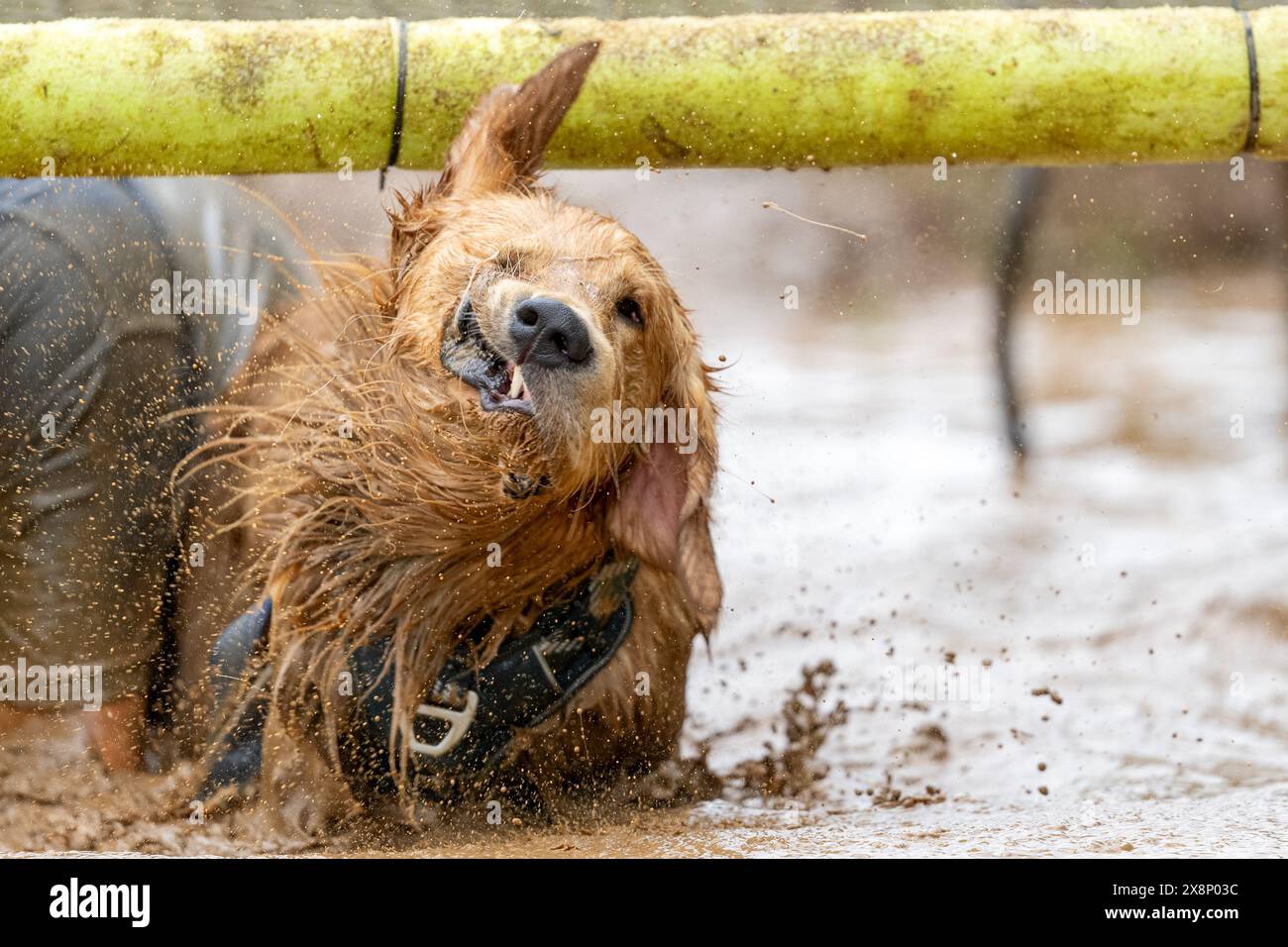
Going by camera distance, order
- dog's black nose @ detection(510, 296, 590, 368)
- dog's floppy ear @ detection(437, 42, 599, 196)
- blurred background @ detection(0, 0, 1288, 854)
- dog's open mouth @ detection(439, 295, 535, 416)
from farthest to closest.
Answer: blurred background @ detection(0, 0, 1288, 854) < dog's floppy ear @ detection(437, 42, 599, 196) < dog's open mouth @ detection(439, 295, 535, 416) < dog's black nose @ detection(510, 296, 590, 368)

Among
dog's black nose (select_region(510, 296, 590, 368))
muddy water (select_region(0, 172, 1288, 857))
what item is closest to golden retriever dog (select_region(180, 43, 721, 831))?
dog's black nose (select_region(510, 296, 590, 368))

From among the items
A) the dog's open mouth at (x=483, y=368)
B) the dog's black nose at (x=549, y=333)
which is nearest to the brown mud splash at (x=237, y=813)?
the dog's open mouth at (x=483, y=368)

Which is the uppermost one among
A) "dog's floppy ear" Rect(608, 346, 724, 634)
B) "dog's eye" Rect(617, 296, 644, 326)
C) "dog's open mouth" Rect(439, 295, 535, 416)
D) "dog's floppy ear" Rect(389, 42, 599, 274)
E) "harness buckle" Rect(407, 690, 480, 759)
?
"dog's floppy ear" Rect(389, 42, 599, 274)

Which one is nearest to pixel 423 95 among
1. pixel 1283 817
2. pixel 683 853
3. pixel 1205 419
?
pixel 683 853

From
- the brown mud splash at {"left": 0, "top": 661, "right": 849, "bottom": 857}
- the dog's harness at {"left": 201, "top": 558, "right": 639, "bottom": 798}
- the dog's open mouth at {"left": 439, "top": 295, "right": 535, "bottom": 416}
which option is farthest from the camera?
the dog's harness at {"left": 201, "top": 558, "right": 639, "bottom": 798}

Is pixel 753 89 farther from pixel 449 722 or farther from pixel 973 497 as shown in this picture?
pixel 973 497

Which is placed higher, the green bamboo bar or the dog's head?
the green bamboo bar

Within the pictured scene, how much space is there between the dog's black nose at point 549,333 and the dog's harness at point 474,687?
0.69 metres

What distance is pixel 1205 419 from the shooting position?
7.35 metres

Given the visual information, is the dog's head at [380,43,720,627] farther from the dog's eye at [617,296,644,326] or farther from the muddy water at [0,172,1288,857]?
the muddy water at [0,172,1288,857]

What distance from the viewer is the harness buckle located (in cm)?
327

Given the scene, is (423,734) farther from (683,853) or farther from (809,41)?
(809,41)

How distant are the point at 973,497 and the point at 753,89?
3723 mm

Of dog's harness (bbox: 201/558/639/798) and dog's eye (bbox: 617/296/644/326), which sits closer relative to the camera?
dog's eye (bbox: 617/296/644/326)
